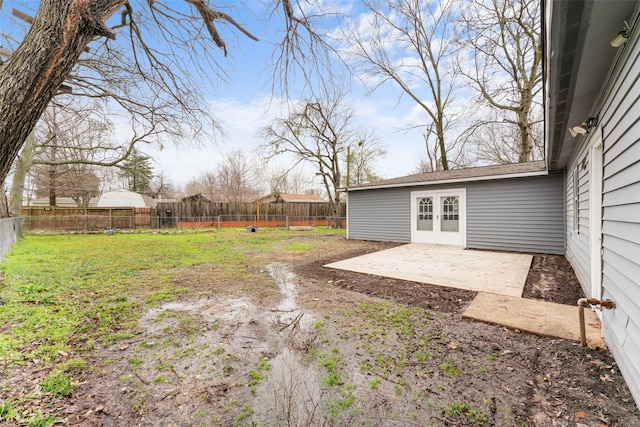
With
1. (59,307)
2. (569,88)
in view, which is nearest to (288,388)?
(59,307)

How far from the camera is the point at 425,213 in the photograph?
891 cm

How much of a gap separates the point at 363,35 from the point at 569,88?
2004mm

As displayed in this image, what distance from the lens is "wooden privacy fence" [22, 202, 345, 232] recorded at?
1409 cm

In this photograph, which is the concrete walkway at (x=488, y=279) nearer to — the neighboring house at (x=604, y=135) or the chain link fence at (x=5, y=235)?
the neighboring house at (x=604, y=135)

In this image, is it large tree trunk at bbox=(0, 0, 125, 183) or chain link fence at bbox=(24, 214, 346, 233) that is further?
chain link fence at bbox=(24, 214, 346, 233)

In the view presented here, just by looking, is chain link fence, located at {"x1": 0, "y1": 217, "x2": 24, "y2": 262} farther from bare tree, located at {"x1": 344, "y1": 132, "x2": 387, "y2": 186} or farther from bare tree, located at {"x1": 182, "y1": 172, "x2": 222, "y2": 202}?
bare tree, located at {"x1": 182, "y1": 172, "x2": 222, "y2": 202}

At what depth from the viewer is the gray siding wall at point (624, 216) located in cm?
172

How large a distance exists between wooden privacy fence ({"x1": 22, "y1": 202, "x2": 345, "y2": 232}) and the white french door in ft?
29.7

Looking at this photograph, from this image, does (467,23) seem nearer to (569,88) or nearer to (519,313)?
(569,88)

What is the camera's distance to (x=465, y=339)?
254cm

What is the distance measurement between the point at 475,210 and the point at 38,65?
884cm

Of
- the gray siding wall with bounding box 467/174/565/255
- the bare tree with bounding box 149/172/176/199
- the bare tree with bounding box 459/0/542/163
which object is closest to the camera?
the gray siding wall with bounding box 467/174/565/255

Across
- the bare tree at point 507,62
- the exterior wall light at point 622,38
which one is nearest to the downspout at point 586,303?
the exterior wall light at point 622,38

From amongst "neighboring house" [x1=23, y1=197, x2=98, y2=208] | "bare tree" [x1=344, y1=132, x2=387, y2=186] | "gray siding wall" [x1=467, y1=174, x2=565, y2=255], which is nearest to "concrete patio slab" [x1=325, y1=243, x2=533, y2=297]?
"gray siding wall" [x1=467, y1=174, x2=565, y2=255]
